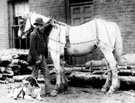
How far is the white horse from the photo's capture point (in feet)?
24.5

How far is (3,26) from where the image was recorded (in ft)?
41.5

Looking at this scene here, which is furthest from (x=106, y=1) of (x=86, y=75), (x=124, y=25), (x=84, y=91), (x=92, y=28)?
(x=84, y=91)

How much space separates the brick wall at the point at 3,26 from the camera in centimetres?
1255

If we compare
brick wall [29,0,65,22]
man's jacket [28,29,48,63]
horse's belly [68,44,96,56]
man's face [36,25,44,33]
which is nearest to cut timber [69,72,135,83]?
horse's belly [68,44,96,56]

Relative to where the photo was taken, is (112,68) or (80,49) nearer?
(112,68)

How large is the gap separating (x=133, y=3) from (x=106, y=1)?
42.4 inches

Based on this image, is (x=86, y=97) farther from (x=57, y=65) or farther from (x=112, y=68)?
(x=57, y=65)

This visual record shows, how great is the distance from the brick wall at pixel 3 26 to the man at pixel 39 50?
5728mm

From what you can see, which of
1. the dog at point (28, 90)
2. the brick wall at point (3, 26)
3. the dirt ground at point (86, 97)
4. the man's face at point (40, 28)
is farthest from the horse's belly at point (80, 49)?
the brick wall at point (3, 26)

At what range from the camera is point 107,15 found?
9.80m

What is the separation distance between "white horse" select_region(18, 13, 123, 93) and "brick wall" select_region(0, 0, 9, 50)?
5236mm

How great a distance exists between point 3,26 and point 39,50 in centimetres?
619

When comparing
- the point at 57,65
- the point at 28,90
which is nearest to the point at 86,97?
the point at 57,65

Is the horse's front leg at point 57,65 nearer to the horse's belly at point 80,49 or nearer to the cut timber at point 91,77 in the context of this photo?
the horse's belly at point 80,49
